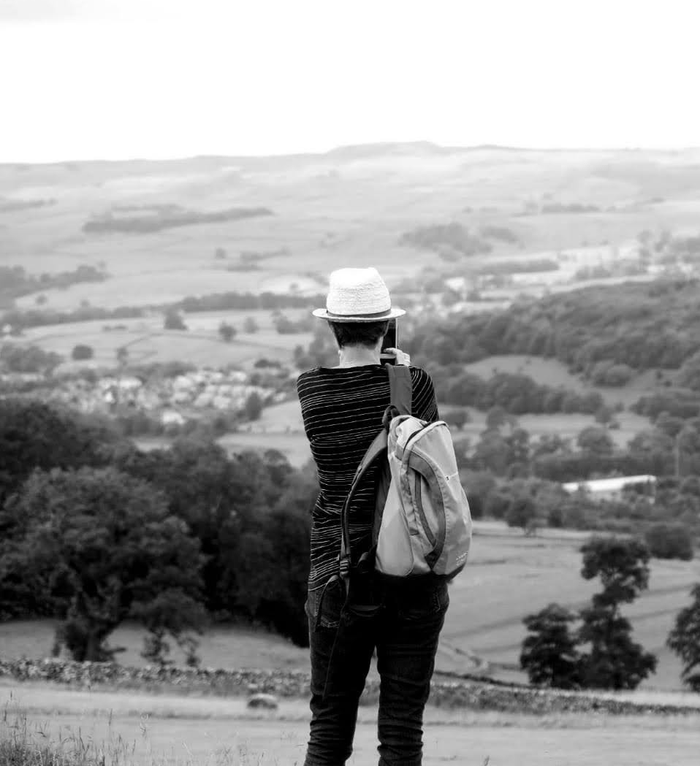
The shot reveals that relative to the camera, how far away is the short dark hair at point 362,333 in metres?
5.59

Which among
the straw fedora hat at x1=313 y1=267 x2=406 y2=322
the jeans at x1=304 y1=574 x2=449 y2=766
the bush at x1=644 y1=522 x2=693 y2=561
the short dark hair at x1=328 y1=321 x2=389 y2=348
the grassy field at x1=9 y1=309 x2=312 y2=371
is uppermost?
the straw fedora hat at x1=313 y1=267 x2=406 y2=322

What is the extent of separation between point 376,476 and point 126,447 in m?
50.3

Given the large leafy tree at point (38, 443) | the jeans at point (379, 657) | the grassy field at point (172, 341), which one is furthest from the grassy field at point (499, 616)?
the grassy field at point (172, 341)

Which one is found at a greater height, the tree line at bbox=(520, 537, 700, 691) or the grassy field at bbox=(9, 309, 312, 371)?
the tree line at bbox=(520, 537, 700, 691)

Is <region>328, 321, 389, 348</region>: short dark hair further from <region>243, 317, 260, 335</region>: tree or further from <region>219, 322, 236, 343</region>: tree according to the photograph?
<region>243, 317, 260, 335</region>: tree

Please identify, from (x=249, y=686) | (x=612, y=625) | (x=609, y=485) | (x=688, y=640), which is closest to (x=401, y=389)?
(x=249, y=686)

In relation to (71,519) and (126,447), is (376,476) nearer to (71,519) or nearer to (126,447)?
(71,519)

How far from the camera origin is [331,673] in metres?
5.57

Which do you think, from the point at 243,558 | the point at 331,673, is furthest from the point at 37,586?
the point at 331,673

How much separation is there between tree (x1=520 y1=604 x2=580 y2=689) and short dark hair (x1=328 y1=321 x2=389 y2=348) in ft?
116

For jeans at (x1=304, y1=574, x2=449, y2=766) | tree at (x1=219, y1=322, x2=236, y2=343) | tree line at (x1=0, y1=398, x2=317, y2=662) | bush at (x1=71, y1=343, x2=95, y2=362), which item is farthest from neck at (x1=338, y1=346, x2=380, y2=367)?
tree at (x1=219, y1=322, x2=236, y2=343)

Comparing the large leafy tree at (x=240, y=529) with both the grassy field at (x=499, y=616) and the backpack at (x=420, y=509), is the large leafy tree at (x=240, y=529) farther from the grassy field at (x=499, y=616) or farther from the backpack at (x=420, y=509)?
the backpack at (x=420, y=509)

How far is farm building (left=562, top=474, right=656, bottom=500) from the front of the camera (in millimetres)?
103375

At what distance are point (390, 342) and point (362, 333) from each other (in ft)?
1.04
